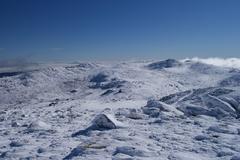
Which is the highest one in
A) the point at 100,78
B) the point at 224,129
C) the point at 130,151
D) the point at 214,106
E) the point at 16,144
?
the point at 214,106

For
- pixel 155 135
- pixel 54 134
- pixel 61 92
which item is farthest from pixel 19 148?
pixel 61 92

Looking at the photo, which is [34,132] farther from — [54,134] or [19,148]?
[19,148]

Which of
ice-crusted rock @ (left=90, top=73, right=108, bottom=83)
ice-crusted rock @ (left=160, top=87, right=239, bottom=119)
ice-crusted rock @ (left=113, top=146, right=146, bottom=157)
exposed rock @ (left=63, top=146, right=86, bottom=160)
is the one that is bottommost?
ice-crusted rock @ (left=90, top=73, right=108, bottom=83)

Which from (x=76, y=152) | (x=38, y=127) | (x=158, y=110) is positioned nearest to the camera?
(x=76, y=152)

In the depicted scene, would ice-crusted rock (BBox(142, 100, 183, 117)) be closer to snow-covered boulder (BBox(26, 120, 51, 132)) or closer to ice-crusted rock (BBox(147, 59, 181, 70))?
snow-covered boulder (BBox(26, 120, 51, 132))

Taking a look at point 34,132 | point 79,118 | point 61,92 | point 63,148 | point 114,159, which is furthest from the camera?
point 61,92

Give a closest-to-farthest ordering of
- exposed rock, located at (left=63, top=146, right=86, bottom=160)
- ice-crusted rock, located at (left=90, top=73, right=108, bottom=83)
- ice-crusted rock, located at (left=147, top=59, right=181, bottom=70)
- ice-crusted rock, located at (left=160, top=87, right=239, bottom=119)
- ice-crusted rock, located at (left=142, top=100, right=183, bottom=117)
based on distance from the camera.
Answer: exposed rock, located at (left=63, top=146, right=86, bottom=160) → ice-crusted rock, located at (left=160, top=87, right=239, bottom=119) → ice-crusted rock, located at (left=142, top=100, right=183, bottom=117) → ice-crusted rock, located at (left=90, top=73, right=108, bottom=83) → ice-crusted rock, located at (left=147, top=59, right=181, bottom=70)

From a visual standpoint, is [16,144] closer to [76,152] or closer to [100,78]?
[76,152]

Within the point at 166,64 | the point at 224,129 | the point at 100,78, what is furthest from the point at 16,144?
the point at 166,64

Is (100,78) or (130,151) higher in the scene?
(130,151)

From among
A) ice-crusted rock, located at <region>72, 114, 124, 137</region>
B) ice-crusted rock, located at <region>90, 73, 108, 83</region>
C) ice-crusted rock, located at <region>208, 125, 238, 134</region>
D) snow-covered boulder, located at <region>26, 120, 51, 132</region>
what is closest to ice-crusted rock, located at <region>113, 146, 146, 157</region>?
ice-crusted rock, located at <region>72, 114, 124, 137</region>

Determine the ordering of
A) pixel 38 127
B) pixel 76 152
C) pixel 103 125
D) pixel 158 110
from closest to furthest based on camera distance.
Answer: pixel 76 152, pixel 103 125, pixel 38 127, pixel 158 110
